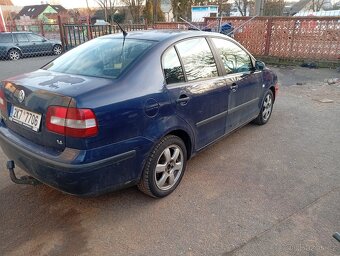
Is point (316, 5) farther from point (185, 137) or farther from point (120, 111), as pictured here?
point (120, 111)

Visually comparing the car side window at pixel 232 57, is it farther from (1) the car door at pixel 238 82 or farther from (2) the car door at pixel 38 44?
(2) the car door at pixel 38 44

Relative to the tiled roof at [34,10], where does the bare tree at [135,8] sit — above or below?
below

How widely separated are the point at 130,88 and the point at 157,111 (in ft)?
1.10

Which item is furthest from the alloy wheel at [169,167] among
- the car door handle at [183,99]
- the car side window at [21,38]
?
the car side window at [21,38]

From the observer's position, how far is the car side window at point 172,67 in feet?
9.20

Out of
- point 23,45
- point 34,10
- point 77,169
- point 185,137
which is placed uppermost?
point 34,10

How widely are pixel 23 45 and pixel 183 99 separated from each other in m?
15.2

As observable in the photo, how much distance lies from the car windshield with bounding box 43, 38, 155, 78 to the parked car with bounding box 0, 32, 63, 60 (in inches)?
540

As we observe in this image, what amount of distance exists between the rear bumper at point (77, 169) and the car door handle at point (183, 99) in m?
0.70

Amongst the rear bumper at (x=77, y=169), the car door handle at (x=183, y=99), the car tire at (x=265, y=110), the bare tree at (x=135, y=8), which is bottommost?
the car tire at (x=265, y=110)

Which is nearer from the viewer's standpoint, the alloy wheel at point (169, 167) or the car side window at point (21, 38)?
the alloy wheel at point (169, 167)

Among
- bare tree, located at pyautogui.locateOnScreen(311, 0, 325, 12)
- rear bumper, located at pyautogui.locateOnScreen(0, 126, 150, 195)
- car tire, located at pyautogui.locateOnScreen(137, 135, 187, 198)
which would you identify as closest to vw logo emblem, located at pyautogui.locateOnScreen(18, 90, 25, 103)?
rear bumper, located at pyautogui.locateOnScreen(0, 126, 150, 195)

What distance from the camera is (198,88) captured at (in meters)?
3.09

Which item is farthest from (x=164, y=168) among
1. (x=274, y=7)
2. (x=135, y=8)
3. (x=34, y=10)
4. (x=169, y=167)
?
(x=34, y=10)
